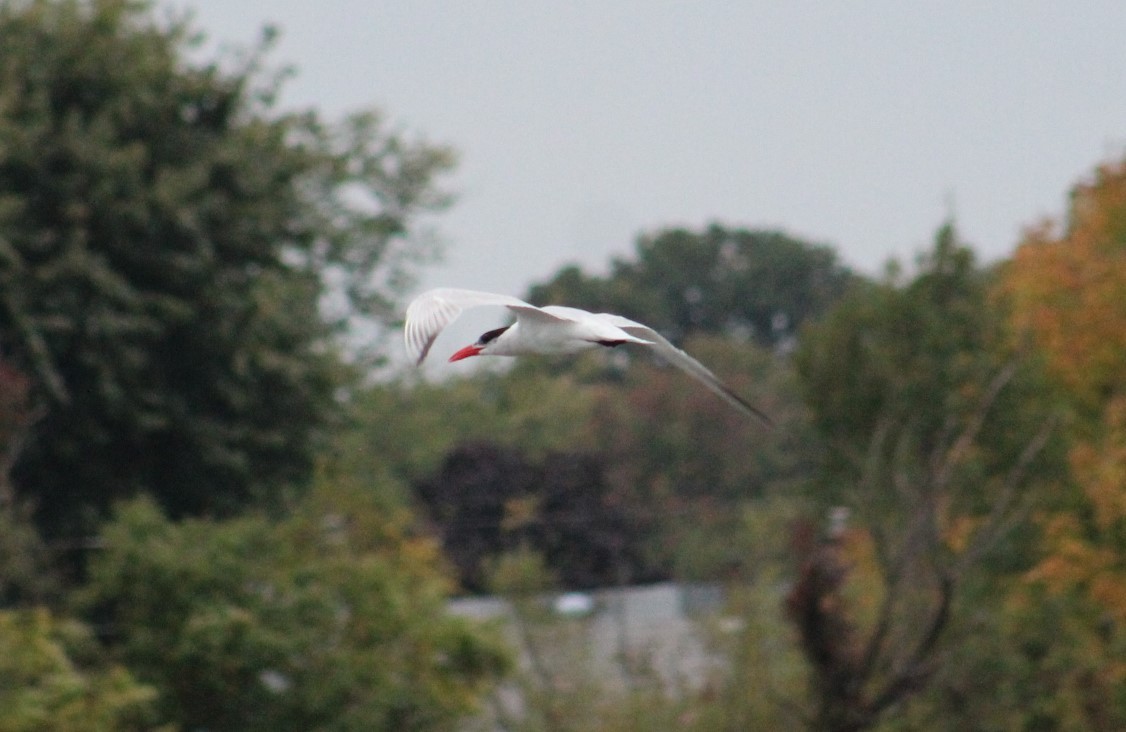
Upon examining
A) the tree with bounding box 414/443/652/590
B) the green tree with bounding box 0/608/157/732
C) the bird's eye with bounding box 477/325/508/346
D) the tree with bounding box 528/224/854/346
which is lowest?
the bird's eye with bounding box 477/325/508/346

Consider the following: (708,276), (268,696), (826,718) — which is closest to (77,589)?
(268,696)

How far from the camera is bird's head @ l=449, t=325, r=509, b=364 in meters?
7.20

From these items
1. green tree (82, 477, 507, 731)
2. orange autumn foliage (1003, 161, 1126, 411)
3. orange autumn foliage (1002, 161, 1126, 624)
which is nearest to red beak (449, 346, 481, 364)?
green tree (82, 477, 507, 731)

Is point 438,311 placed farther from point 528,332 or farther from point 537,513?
point 537,513

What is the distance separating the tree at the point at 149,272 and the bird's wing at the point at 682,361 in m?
13.1

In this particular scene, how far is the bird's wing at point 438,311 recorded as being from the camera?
671 centimetres

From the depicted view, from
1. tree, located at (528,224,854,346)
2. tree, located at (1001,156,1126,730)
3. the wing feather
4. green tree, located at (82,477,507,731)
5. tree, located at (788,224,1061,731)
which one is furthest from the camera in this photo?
tree, located at (528,224,854,346)

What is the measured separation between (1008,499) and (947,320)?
1938 millimetres

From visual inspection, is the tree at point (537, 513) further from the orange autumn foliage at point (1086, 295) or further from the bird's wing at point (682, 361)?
the bird's wing at point (682, 361)

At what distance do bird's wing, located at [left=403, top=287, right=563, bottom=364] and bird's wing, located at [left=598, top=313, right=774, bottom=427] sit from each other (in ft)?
1.40

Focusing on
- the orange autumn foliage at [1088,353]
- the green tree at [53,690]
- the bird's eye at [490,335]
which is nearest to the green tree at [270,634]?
the green tree at [53,690]

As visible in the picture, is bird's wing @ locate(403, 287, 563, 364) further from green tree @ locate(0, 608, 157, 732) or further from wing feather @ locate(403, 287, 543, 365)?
green tree @ locate(0, 608, 157, 732)

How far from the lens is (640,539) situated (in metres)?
38.5

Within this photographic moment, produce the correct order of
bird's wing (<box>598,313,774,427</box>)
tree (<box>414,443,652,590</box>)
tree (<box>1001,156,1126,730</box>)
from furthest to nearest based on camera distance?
tree (<box>414,443,652,590</box>), tree (<box>1001,156,1126,730</box>), bird's wing (<box>598,313,774,427</box>)
